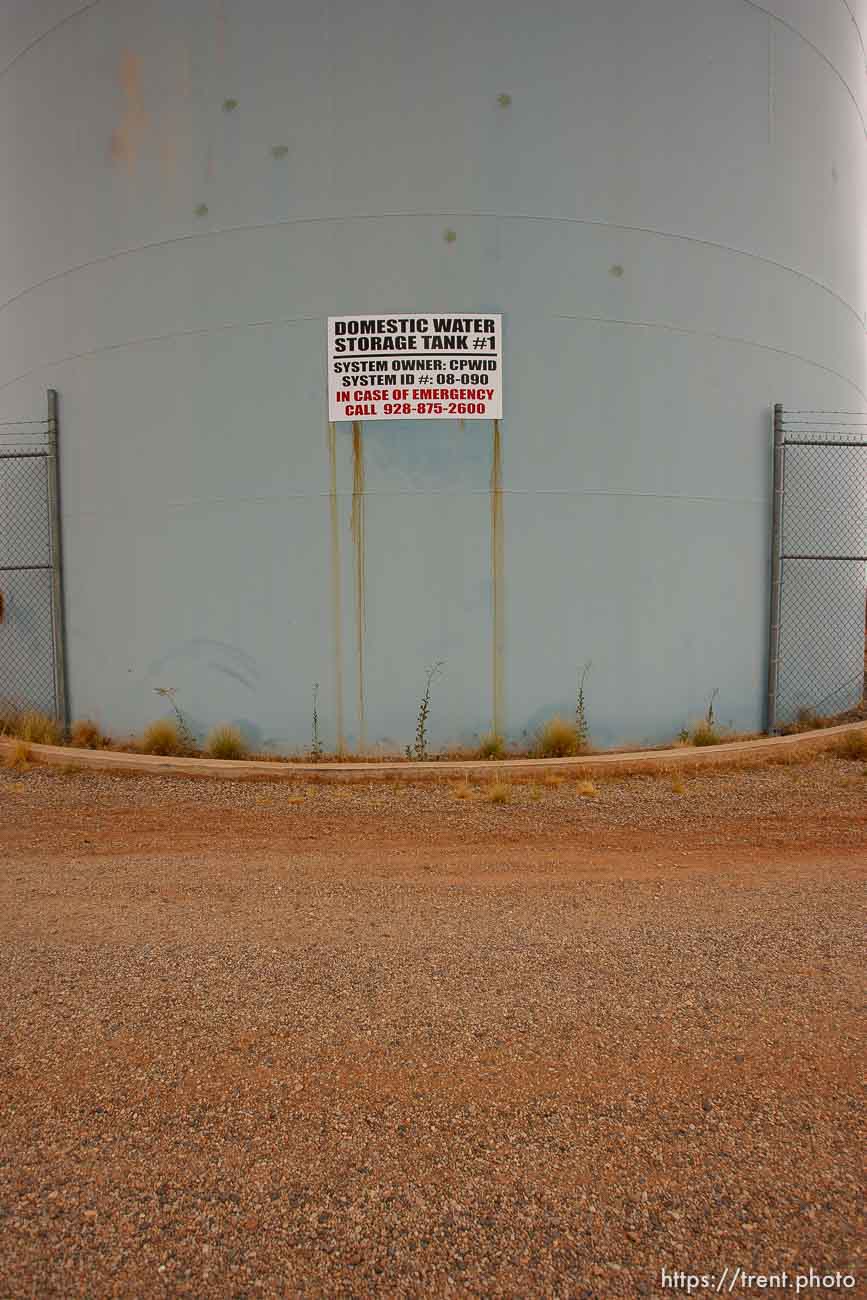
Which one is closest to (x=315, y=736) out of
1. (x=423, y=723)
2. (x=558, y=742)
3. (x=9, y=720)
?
(x=423, y=723)

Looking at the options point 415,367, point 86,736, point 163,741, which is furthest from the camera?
point 86,736

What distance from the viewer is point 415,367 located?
7.93 m

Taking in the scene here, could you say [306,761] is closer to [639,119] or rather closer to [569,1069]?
[569,1069]

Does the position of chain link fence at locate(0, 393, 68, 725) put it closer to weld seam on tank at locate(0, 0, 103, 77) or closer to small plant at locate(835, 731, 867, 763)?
weld seam on tank at locate(0, 0, 103, 77)

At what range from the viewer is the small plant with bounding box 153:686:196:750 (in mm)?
8602

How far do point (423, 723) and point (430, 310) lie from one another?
13.4ft

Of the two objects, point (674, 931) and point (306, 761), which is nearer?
point (674, 931)

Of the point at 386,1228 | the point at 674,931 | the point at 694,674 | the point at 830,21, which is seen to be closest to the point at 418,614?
the point at 694,674

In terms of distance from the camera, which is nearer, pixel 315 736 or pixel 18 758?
pixel 18 758

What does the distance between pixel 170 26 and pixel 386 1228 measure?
10.3 m

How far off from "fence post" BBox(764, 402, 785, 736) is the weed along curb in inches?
24.7

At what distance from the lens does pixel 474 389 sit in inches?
315

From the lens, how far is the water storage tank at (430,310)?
8.02 m

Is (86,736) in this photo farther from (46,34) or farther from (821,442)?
(821,442)
